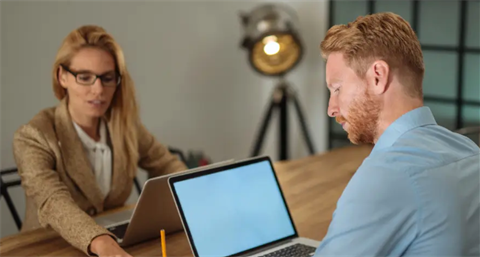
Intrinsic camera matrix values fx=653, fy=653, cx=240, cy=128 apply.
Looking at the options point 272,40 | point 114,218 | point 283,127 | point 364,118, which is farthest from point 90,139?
point 283,127

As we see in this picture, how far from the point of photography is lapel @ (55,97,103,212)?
7.91 feet

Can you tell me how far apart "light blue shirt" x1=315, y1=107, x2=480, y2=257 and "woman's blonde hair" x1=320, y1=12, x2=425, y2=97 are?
0.16m

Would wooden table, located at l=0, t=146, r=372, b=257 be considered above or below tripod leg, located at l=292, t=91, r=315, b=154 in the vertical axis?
above

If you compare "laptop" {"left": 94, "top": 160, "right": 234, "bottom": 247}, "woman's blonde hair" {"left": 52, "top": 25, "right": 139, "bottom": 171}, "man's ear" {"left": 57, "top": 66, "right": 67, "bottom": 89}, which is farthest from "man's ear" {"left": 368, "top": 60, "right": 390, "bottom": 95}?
"man's ear" {"left": 57, "top": 66, "right": 67, "bottom": 89}

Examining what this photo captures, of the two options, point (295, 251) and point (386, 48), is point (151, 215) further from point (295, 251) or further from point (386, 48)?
point (386, 48)

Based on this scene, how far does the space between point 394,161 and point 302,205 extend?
118cm

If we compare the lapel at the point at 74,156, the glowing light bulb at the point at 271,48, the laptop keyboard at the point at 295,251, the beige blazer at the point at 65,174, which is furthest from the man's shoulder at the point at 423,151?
the glowing light bulb at the point at 271,48

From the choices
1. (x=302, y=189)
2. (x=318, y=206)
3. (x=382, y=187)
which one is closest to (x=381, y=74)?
(x=382, y=187)

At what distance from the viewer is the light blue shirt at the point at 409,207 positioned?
1326 mm

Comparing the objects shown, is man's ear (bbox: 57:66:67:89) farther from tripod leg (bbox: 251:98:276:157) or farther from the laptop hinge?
tripod leg (bbox: 251:98:276:157)

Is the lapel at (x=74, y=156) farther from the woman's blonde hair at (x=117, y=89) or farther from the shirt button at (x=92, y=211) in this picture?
the woman's blonde hair at (x=117, y=89)

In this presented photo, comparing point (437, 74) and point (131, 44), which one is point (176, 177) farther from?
point (437, 74)

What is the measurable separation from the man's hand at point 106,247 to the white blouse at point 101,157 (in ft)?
1.97

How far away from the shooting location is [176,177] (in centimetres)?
189
